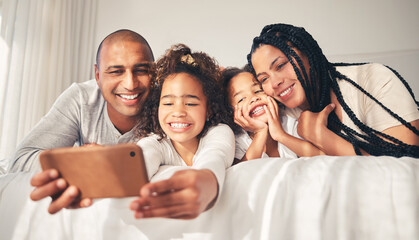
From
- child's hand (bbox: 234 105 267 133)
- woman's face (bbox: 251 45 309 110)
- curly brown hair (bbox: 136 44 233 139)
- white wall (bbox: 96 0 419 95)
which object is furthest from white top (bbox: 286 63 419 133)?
white wall (bbox: 96 0 419 95)

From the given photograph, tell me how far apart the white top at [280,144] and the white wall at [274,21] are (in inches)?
46.9

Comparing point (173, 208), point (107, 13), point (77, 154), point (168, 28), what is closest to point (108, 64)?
point (77, 154)

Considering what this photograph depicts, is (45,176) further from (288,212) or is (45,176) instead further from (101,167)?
(288,212)

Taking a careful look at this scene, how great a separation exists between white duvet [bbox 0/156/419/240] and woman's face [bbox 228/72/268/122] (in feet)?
1.51

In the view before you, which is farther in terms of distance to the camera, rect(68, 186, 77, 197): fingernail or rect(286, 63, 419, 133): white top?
rect(286, 63, 419, 133): white top

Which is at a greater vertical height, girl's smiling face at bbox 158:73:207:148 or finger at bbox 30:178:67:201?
girl's smiling face at bbox 158:73:207:148

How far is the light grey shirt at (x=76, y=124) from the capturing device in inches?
39.5

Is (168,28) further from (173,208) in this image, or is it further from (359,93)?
(173,208)

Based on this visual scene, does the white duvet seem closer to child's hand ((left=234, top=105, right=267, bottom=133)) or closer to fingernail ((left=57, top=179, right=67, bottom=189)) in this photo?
fingernail ((left=57, top=179, right=67, bottom=189))

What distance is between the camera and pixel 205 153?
2.44ft

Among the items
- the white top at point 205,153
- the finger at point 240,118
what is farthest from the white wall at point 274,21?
the white top at point 205,153

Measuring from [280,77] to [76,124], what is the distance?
34.7 inches

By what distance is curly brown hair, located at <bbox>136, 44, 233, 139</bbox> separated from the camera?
102 cm

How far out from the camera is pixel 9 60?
1909 millimetres
